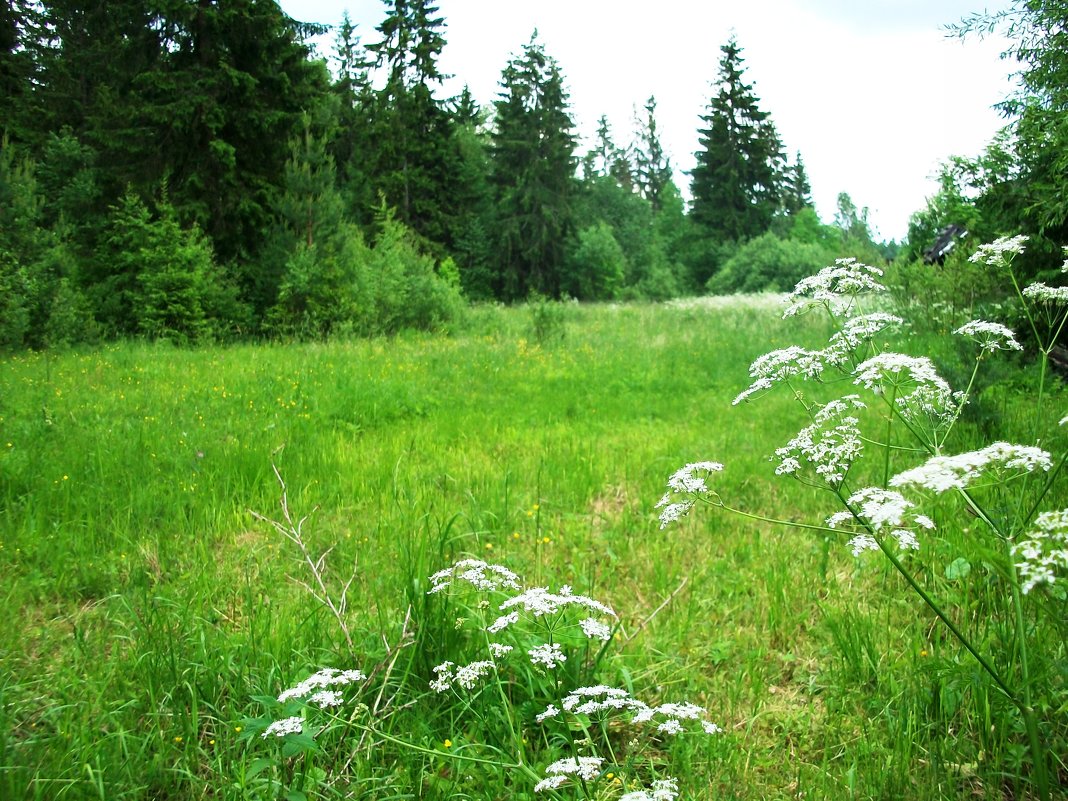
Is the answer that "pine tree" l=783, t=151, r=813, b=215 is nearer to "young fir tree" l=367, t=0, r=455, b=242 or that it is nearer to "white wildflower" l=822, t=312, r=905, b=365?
"young fir tree" l=367, t=0, r=455, b=242

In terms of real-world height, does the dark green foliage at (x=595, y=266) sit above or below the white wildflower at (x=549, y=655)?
above

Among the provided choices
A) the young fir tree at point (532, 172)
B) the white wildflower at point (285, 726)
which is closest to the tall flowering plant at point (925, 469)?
the white wildflower at point (285, 726)

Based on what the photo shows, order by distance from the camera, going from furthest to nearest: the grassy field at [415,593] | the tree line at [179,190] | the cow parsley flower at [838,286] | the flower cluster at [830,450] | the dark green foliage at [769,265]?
the dark green foliage at [769,265]
the tree line at [179,190]
the cow parsley flower at [838,286]
the grassy field at [415,593]
the flower cluster at [830,450]

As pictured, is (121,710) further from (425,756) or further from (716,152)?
(716,152)

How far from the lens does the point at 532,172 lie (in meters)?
38.2

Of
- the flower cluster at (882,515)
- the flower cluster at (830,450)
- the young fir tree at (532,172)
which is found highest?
the young fir tree at (532,172)

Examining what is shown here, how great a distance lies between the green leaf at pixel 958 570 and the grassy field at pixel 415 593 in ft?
0.20

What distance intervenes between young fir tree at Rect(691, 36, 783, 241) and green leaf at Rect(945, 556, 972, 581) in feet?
139

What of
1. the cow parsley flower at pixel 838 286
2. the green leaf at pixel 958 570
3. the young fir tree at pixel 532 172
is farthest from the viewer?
the young fir tree at pixel 532 172

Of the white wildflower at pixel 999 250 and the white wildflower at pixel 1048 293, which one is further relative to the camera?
the white wildflower at pixel 999 250

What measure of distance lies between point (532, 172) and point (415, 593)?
38132mm

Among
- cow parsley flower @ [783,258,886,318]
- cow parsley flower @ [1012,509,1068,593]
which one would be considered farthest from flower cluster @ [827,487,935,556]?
cow parsley flower @ [783,258,886,318]

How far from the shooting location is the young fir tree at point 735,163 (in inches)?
1690

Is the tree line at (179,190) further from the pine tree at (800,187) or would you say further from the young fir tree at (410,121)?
the pine tree at (800,187)
